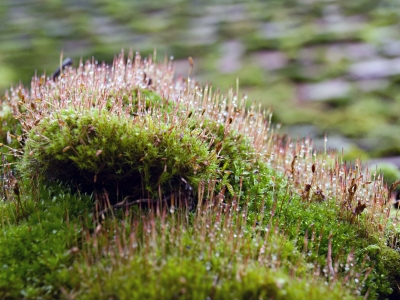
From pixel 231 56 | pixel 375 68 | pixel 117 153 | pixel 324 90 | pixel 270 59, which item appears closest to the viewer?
pixel 117 153

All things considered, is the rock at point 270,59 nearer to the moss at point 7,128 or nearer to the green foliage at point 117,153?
the moss at point 7,128

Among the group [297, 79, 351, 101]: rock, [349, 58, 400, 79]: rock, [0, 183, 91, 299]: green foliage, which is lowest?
[0, 183, 91, 299]: green foliage

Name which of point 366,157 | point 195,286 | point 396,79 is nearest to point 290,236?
point 195,286

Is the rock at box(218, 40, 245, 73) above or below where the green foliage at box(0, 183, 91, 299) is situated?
above

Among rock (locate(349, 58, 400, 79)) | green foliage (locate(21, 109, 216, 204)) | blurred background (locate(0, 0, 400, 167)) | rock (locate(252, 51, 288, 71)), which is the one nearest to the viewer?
green foliage (locate(21, 109, 216, 204))

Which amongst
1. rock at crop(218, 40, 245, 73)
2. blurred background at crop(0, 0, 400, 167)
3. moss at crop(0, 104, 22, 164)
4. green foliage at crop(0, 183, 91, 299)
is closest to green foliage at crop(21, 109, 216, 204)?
green foliage at crop(0, 183, 91, 299)

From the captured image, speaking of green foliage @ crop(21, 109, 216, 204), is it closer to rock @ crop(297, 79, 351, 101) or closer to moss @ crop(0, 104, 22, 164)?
moss @ crop(0, 104, 22, 164)

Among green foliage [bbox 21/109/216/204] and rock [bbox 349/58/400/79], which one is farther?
rock [bbox 349/58/400/79]

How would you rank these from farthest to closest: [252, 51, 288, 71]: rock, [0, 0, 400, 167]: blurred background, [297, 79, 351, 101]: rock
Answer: [252, 51, 288, 71]: rock → [297, 79, 351, 101]: rock → [0, 0, 400, 167]: blurred background

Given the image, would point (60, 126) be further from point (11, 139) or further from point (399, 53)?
point (399, 53)

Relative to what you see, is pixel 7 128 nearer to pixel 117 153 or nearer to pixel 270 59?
pixel 117 153

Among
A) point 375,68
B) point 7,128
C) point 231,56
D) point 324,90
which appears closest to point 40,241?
point 7,128
